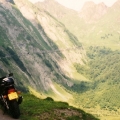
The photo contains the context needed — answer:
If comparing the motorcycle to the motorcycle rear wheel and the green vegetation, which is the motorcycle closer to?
the motorcycle rear wheel

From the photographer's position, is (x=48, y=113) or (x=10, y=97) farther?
(x=48, y=113)

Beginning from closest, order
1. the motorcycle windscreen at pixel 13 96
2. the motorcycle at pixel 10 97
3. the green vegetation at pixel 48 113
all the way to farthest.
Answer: the motorcycle windscreen at pixel 13 96 < the motorcycle at pixel 10 97 < the green vegetation at pixel 48 113

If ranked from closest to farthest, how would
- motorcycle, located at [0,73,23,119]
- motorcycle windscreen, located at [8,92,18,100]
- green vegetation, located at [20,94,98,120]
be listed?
motorcycle windscreen, located at [8,92,18,100], motorcycle, located at [0,73,23,119], green vegetation, located at [20,94,98,120]

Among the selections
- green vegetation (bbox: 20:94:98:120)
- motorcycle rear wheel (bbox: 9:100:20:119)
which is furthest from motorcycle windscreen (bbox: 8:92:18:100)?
green vegetation (bbox: 20:94:98:120)

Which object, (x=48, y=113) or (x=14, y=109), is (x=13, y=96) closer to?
(x=14, y=109)

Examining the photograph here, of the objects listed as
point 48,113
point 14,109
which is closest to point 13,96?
point 14,109

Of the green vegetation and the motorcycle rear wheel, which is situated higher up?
the green vegetation

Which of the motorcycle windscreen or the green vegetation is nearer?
the motorcycle windscreen

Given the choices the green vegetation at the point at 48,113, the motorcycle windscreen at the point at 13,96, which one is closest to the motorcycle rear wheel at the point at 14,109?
the motorcycle windscreen at the point at 13,96

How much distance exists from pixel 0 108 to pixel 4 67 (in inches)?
6515

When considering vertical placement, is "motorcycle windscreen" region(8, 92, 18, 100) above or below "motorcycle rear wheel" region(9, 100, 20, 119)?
above

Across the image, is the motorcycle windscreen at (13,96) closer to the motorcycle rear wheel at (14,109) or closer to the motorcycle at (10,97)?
the motorcycle at (10,97)

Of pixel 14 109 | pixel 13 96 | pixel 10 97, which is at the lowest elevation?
pixel 14 109

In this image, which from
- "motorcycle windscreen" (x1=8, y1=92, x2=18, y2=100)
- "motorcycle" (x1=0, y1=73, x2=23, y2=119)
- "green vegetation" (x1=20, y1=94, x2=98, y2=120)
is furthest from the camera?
"green vegetation" (x1=20, y1=94, x2=98, y2=120)
